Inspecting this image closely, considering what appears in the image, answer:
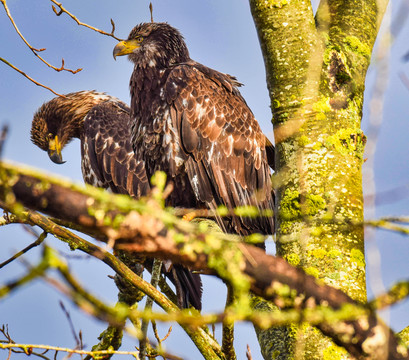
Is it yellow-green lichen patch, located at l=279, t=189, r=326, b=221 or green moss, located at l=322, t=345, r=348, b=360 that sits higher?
yellow-green lichen patch, located at l=279, t=189, r=326, b=221

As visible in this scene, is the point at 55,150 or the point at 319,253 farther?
the point at 55,150

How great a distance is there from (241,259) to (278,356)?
5.59 ft

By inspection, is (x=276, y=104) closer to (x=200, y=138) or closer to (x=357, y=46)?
(x=357, y=46)

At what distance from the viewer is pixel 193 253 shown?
5.77 feet

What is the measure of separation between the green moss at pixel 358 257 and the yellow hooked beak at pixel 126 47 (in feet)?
12.8

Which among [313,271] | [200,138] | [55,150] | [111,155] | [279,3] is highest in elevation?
[55,150]

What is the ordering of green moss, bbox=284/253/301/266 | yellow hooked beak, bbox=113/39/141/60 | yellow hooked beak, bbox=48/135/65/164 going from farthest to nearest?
yellow hooked beak, bbox=48/135/65/164
yellow hooked beak, bbox=113/39/141/60
green moss, bbox=284/253/301/266

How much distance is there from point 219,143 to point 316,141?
2.02 metres

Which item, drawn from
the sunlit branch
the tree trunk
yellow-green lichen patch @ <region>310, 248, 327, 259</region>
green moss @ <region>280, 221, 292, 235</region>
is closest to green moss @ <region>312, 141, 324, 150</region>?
the tree trunk

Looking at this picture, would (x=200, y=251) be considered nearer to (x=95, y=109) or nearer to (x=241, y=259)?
(x=241, y=259)

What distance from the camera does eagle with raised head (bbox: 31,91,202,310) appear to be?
5820mm

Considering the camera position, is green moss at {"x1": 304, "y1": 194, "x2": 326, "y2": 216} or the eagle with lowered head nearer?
green moss at {"x1": 304, "y1": 194, "x2": 326, "y2": 216}

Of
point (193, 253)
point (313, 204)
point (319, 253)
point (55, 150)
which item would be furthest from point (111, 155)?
point (193, 253)

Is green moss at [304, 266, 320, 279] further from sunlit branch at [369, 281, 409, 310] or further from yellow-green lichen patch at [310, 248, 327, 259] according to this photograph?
sunlit branch at [369, 281, 409, 310]
